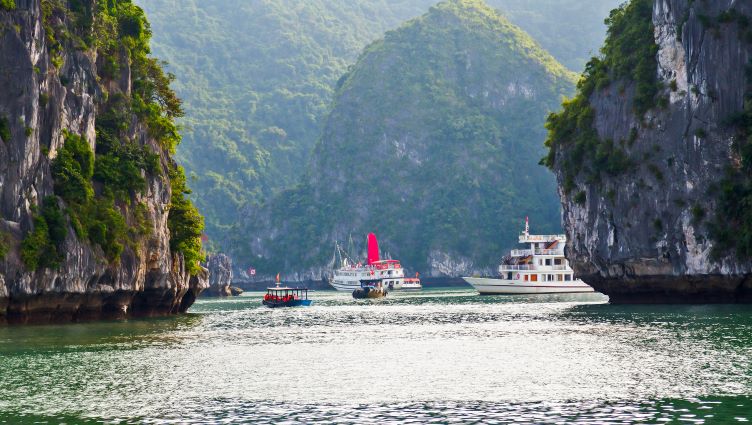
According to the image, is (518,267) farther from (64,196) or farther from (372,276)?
(64,196)

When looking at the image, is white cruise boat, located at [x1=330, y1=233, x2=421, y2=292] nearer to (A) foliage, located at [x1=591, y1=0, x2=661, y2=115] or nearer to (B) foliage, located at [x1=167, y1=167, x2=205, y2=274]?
(B) foliage, located at [x1=167, y1=167, x2=205, y2=274]

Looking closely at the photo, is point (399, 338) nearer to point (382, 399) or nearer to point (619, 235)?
point (382, 399)

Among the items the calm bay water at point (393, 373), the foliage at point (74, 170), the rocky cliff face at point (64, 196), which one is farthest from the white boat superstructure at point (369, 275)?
the calm bay water at point (393, 373)

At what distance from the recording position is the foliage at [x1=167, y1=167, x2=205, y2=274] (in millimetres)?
87812

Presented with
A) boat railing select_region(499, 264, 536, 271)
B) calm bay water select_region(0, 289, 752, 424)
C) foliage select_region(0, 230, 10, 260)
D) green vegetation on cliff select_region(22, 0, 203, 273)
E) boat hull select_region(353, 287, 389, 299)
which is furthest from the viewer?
boat hull select_region(353, 287, 389, 299)

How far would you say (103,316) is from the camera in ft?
251

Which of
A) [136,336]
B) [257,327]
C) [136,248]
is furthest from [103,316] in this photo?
[136,336]

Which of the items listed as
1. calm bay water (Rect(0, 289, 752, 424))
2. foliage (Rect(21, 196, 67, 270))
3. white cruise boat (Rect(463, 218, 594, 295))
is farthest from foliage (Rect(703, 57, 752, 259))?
white cruise boat (Rect(463, 218, 594, 295))

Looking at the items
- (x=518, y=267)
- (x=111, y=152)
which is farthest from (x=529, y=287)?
(x=111, y=152)

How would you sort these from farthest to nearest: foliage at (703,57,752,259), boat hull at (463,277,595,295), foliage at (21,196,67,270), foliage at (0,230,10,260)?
1. boat hull at (463,277,595,295)
2. foliage at (703,57,752,259)
3. foliage at (21,196,67,270)
4. foliage at (0,230,10,260)

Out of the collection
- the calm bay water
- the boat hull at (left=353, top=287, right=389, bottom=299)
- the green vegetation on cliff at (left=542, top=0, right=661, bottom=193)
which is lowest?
the calm bay water

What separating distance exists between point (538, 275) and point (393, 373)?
9415 cm

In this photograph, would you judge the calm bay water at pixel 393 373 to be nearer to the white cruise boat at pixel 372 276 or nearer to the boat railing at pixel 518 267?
the boat railing at pixel 518 267

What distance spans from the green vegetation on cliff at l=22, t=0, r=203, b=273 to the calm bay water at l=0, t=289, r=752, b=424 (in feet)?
26.7
